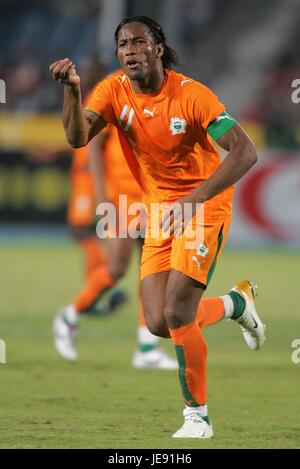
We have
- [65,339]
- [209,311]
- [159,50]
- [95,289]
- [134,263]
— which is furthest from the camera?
[134,263]

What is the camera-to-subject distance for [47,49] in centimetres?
2184

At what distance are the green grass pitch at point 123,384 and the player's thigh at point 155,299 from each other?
539 mm

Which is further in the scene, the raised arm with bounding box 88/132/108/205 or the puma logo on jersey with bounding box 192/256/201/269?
the raised arm with bounding box 88/132/108/205

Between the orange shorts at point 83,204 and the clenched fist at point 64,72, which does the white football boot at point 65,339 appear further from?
the clenched fist at point 64,72

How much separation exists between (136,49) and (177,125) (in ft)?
1.48

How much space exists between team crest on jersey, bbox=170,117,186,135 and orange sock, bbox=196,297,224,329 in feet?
3.47

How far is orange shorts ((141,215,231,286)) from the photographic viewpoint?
588cm

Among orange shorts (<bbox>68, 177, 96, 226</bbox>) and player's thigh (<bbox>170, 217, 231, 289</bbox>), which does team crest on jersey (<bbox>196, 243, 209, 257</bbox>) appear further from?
orange shorts (<bbox>68, 177, 96, 226</bbox>)

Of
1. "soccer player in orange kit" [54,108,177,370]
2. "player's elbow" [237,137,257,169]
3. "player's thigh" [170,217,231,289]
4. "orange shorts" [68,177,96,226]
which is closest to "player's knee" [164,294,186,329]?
"player's thigh" [170,217,231,289]

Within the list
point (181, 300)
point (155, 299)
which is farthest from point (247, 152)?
point (155, 299)

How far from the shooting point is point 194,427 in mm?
5711

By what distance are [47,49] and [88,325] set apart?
12.1 meters

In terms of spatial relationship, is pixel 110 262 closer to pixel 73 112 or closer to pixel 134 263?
pixel 73 112

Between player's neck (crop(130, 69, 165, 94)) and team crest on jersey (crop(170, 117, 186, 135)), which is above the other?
player's neck (crop(130, 69, 165, 94))
